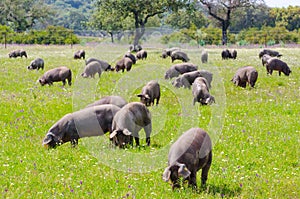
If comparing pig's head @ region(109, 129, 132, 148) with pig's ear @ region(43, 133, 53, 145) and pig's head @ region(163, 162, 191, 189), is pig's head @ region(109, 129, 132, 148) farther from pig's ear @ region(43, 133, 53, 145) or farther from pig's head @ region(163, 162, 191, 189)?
pig's head @ region(163, 162, 191, 189)

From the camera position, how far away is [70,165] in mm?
8562

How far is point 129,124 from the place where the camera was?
32.0 feet

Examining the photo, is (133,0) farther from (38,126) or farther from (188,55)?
(38,126)

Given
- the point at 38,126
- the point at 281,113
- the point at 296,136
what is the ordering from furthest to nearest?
the point at 281,113, the point at 38,126, the point at 296,136

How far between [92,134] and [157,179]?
2.84 metres

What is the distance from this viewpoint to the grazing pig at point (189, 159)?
22.3 feet

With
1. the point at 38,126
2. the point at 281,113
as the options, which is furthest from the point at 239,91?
the point at 38,126

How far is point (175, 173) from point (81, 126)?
3.85 meters

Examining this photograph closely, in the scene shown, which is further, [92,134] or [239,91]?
[239,91]

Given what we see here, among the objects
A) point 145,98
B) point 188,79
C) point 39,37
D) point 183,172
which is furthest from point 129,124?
point 39,37

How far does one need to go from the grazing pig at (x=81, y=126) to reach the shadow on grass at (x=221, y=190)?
137 inches

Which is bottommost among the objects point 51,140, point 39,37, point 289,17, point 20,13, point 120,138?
point 51,140

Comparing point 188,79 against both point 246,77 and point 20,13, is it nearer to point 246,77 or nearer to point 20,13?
point 246,77

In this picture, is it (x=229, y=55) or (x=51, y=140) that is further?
(x=229, y=55)
